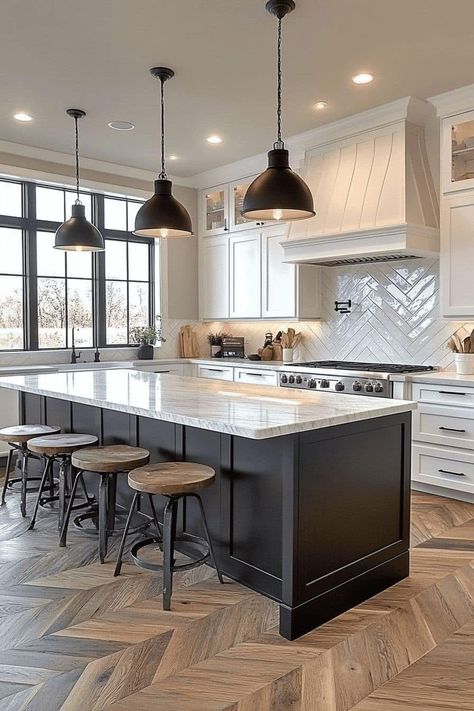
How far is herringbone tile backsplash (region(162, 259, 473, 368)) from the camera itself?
496cm

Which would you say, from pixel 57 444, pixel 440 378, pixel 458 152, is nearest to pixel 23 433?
pixel 57 444

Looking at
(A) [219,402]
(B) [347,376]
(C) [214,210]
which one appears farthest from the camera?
(C) [214,210]

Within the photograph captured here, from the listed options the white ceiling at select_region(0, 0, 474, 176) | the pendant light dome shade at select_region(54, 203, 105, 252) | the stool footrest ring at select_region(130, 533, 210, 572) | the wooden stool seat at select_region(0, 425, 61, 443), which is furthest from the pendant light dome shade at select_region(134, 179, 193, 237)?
the stool footrest ring at select_region(130, 533, 210, 572)

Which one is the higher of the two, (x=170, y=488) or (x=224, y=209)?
(x=224, y=209)

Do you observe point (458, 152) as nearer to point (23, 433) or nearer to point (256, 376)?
point (256, 376)

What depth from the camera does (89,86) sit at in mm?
4121

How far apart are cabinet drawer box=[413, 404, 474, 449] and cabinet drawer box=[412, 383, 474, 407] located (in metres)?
0.05

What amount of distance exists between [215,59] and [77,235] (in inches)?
59.1

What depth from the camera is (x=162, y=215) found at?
357 cm

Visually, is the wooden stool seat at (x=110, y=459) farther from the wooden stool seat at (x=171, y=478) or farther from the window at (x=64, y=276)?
the window at (x=64, y=276)

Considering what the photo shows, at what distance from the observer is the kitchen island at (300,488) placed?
2430mm

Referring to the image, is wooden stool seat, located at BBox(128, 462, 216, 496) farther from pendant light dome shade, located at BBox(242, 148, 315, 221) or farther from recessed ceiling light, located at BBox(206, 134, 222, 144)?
recessed ceiling light, located at BBox(206, 134, 222, 144)

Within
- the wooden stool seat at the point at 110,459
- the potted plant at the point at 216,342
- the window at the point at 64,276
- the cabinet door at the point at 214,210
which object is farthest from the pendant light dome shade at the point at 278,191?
the potted plant at the point at 216,342

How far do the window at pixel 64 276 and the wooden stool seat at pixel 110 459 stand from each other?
2.95 m
